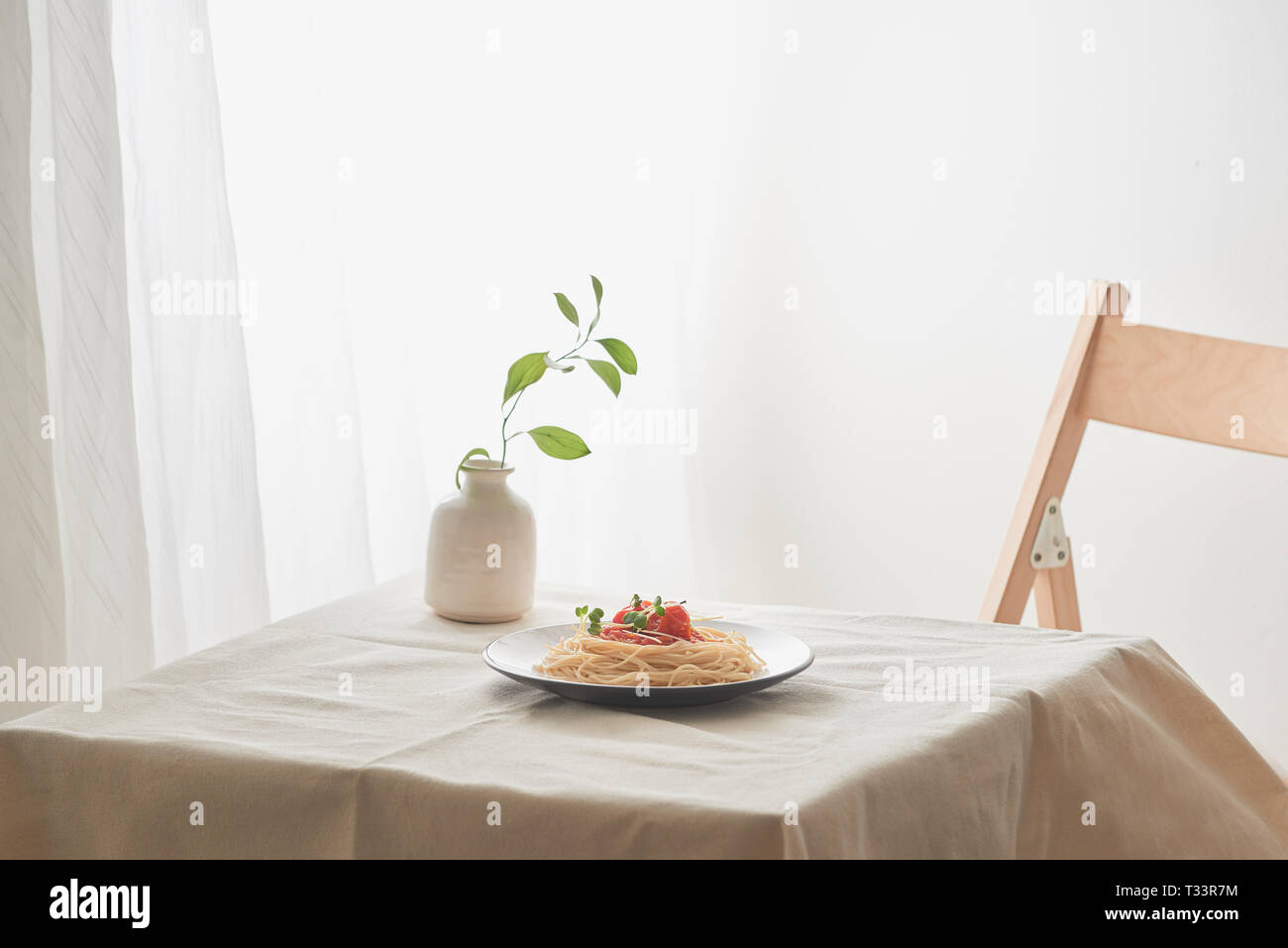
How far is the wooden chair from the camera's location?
1.65 metres

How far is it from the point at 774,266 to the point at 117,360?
4.76 feet

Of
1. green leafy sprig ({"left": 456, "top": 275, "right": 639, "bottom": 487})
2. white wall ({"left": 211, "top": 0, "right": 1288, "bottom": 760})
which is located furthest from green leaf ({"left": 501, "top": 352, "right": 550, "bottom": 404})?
white wall ({"left": 211, "top": 0, "right": 1288, "bottom": 760})

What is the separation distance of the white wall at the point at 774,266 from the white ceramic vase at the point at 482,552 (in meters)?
0.64

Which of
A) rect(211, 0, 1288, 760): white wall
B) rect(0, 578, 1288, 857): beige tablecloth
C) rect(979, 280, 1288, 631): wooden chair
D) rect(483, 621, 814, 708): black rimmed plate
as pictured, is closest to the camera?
rect(0, 578, 1288, 857): beige tablecloth

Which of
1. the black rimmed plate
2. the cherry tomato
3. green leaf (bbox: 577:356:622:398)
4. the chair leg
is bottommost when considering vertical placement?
the chair leg

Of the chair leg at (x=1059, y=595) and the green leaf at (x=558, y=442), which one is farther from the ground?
the green leaf at (x=558, y=442)

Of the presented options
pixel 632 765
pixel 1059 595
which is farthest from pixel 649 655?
pixel 1059 595

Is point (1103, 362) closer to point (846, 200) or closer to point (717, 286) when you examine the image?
point (846, 200)

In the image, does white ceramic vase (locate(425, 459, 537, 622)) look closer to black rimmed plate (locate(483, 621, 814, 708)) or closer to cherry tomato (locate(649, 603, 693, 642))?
black rimmed plate (locate(483, 621, 814, 708))

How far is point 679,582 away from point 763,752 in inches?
70.5

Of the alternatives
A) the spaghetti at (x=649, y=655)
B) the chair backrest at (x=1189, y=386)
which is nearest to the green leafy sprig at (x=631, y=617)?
the spaghetti at (x=649, y=655)

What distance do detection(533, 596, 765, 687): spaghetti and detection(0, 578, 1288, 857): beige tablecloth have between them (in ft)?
0.09

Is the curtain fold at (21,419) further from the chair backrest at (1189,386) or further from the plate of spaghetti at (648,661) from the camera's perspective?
the chair backrest at (1189,386)

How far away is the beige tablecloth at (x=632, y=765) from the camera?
2.81 feet
